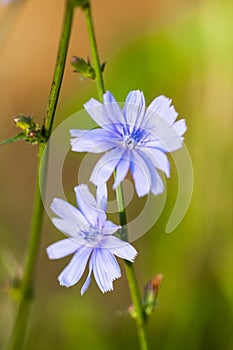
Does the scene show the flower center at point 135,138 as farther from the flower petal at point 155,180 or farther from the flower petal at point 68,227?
the flower petal at point 68,227

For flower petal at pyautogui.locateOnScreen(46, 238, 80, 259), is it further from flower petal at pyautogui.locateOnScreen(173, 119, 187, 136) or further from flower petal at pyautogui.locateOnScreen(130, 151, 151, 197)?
flower petal at pyautogui.locateOnScreen(173, 119, 187, 136)

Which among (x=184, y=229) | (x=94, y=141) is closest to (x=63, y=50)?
(x=94, y=141)

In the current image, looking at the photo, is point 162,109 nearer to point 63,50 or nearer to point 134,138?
point 134,138

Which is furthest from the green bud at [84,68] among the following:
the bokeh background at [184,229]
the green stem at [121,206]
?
the bokeh background at [184,229]

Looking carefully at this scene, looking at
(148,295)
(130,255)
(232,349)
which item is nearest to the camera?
(130,255)

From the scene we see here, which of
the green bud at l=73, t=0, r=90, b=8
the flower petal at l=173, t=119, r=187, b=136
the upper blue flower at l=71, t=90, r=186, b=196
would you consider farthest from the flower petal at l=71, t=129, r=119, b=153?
the green bud at l=73, t=0, r=90, b=8

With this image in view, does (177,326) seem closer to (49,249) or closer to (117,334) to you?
(117,334)

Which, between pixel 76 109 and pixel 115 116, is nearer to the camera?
pixel 115 116

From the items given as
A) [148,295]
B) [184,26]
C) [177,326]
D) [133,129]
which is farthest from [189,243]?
[133,129]
